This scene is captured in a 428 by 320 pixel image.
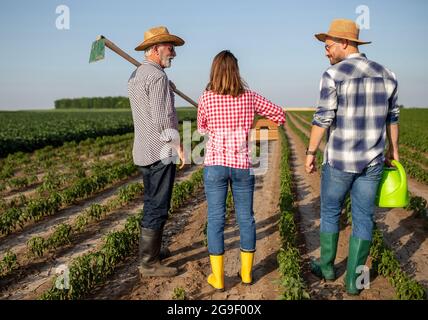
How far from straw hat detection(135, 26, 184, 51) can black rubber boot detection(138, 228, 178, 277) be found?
1995 mm

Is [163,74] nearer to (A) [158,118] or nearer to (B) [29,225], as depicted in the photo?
(A) [158,118]

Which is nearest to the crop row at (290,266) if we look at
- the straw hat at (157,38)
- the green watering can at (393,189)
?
the green watering can at (393,189)

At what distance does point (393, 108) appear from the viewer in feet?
12.2

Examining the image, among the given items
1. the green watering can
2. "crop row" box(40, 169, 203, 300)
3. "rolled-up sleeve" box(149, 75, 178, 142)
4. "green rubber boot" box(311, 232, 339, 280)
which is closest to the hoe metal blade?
"rolled-up sleeve" box(149, 75, 178, 142)

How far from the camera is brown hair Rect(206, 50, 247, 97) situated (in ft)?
11.7

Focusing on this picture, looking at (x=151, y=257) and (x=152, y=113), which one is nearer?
(x=152, y=113)

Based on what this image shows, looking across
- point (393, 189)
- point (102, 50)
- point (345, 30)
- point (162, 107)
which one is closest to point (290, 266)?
point (393, 189)

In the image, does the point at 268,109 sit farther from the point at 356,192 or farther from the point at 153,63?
the point at 153,63

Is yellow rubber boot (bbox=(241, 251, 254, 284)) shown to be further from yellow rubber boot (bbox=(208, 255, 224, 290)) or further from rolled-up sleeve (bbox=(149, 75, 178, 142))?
rolled-up sleeve (bbox=(149, 75, 178, 142))

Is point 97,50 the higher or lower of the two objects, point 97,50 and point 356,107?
the higher

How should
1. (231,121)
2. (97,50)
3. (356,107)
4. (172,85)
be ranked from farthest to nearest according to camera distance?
(172,85)
(97,50)
(231,121)
(356,107)

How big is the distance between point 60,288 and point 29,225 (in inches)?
124

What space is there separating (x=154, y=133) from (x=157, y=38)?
985 millimetres

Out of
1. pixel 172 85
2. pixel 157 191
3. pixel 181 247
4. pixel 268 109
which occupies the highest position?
pixel 172 85
